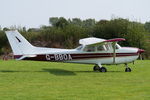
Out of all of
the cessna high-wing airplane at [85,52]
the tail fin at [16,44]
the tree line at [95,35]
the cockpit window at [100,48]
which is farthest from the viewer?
the tree line at [95,35]

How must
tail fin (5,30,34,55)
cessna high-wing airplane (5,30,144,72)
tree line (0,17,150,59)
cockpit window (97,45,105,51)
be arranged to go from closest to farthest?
1. tail fin (5,30,34,55)
2. cessna high-wing airplane (5,30,144,72)
3. cockpit window (97,45,105,51)
4. tree line (0,17,150,59)

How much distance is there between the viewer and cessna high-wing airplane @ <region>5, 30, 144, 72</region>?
58.2 feet

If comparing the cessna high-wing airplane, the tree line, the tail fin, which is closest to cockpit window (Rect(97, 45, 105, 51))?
the cessna high-wing airplane

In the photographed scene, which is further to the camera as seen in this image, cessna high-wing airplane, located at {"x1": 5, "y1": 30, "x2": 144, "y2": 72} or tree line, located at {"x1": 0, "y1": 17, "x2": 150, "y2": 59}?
tree line, located at {"x1": 0, "y1": 17, "x2": 150, "y2": 59}

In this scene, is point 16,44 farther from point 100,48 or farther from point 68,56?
point 100,48

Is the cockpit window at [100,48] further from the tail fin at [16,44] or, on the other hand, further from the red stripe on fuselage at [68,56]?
the tail fin at [16,44]

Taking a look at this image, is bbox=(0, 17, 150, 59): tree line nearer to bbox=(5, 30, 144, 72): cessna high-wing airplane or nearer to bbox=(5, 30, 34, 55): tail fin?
bbox=(5, 30, 144, 72): cessna high-wing airplane

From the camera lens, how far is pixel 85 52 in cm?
1847

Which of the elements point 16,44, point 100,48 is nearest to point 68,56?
point 100,48

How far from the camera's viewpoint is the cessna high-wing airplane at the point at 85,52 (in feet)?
58.2

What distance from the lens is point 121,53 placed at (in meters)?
18.5

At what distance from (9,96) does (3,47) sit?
44.4 m

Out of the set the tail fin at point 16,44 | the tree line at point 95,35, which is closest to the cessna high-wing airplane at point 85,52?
the tail fin at point 16,44

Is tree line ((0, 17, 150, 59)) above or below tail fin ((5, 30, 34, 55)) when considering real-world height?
above
